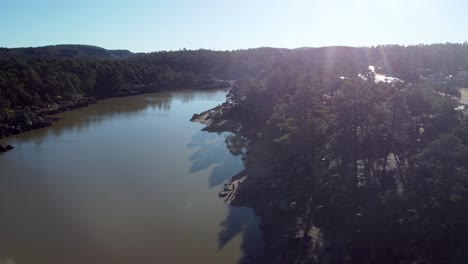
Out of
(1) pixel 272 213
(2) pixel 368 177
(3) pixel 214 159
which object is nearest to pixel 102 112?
(3) pixel 214 159

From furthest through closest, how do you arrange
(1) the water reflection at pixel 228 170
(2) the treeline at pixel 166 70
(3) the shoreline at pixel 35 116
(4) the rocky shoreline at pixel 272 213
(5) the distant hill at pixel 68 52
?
(5) the distant hill at pixel 68 52, (2) the treeline at pixel 166 70, (3) the shoreline at pixel 35 116, (1) the water reflection at pixel 228 170, (4) the rocky shoreline at pixel 272 213

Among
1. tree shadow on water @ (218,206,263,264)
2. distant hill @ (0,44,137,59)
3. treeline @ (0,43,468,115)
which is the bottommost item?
Result: tree shadow on water @ (218,206,263,264)

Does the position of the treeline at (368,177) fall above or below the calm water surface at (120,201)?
above

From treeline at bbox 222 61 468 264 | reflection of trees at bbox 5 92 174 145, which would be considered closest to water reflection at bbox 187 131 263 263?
treeline at bbox 222 61 468 264

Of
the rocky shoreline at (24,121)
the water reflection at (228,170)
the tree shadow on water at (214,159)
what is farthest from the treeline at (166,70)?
the tree shadow on water at (214,159)

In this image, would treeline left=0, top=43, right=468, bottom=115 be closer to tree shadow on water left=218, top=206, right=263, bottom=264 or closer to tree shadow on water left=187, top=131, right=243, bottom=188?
tree shadow on water left=187, top=131, right=243, bottom=188

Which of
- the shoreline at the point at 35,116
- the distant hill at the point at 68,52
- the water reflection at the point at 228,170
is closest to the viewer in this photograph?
the water reflection at the point at 228,170

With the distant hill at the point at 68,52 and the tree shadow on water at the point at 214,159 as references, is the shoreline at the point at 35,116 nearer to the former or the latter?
the tree shadow on water at the point at 214,159
